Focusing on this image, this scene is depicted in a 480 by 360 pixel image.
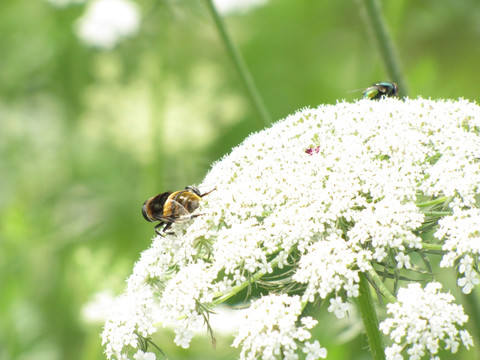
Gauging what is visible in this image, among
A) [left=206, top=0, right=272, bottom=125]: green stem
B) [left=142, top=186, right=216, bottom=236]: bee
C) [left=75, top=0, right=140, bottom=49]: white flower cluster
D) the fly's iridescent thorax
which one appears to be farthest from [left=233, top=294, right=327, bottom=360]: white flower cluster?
[left=75, top=0, right=140, bottom=49]: white flower cluster

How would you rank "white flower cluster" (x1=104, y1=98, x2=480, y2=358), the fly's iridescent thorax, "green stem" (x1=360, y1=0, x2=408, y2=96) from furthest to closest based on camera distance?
"green stem" (x1=360, y1=0, x2=408, y2=96)
the fly's iridescent thorax
"white flower cluster" (x1=104, y1=98, x2=480, y2=358)

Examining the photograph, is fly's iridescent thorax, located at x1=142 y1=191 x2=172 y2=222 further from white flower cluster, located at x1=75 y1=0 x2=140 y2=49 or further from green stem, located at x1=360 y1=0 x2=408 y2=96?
white flower cluster, located at x1=75 y1=0 x2=140 y2=49

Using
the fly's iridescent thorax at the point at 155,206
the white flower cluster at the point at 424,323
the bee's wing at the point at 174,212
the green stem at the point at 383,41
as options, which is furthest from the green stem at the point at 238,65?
the white flower cluster at the point at 424,323

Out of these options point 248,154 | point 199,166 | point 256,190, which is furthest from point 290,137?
point 199,166

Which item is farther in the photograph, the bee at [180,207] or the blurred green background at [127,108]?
the blurred green background at [127,108]

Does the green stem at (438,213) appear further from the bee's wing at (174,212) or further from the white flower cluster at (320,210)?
the bee's wing at (174,212)

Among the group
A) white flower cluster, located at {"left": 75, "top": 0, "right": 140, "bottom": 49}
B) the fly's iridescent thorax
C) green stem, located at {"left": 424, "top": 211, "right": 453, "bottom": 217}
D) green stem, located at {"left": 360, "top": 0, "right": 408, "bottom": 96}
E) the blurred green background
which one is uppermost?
white flower cluster, located at {"left": 75, "top": 0, "right": 140, "bottom": 49}
